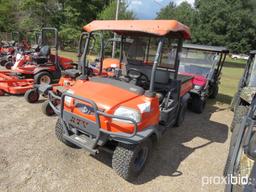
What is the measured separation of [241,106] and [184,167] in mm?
2394

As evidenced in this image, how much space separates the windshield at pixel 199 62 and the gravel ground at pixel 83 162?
2.50 metres

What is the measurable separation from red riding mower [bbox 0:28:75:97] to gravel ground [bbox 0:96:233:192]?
4.96ft

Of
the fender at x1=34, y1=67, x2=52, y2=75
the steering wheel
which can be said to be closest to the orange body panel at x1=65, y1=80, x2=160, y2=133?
the steering wheel

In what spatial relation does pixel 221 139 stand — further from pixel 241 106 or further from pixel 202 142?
pixel 241 106

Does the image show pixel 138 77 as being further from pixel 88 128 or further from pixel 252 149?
pixel 252 149

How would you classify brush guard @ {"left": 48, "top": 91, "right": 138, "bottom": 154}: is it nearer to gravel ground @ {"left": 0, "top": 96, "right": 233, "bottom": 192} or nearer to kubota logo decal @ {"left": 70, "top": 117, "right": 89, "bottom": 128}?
kubota logo decal @ {"left": 70, "top": 117, "right": 89, "bottom": 128}

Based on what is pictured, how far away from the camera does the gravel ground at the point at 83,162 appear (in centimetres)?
293

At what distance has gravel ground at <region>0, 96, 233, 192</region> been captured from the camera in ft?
9.61

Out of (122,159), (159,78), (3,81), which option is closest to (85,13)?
(3,81)

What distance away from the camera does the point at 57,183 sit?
2.88 m

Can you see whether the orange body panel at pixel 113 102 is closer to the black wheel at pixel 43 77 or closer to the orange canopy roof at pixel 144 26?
the orange canopy roof at pixel 144 26

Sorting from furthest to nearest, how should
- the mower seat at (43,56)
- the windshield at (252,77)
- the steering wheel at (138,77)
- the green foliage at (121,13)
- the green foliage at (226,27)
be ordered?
1. the green foliage at (226,27)
2. the green foliage at (121,13)
3. the mower seat at (43,56)
4. the windshield at (252,77)
5. the steering wheel at (138,77)

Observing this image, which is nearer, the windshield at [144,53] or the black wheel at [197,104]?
the windshield at [144,53]

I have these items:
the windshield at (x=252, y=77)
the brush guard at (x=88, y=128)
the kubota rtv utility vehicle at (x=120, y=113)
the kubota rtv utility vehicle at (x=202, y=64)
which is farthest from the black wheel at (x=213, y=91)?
the brush guard at (x=88, y=128)
